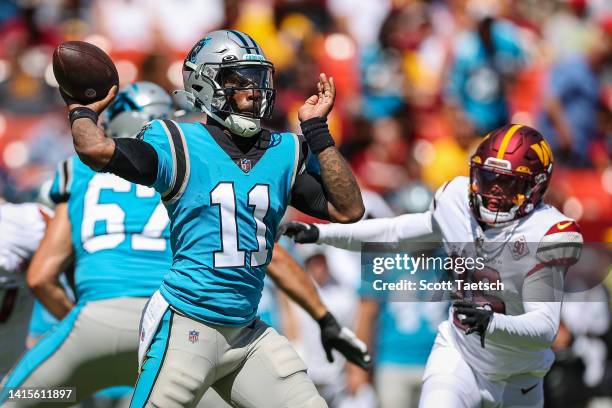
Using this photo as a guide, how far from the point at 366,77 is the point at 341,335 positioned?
6.25 metres

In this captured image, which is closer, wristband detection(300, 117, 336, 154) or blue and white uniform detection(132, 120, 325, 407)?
blue and white uniform detection(132, 120, 325, 407)

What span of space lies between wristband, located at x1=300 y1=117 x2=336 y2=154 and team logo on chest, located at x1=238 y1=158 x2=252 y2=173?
24cm

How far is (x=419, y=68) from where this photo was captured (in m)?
11.3

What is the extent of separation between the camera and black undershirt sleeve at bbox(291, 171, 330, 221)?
168 inches

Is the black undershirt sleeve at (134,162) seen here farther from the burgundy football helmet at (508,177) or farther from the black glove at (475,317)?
the burgundy football helmet at (508,177)

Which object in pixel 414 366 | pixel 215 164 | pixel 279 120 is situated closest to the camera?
pixel 215 164

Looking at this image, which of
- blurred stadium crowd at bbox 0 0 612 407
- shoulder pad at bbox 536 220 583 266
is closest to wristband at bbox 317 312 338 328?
shoulder pad at bbox 536 220 583 266

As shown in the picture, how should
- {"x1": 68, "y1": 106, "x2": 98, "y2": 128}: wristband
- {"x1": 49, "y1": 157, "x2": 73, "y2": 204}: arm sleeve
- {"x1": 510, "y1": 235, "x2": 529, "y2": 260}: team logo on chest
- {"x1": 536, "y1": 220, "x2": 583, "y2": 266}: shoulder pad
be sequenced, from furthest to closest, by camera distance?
{"x1": 49, "y1": 157, "x2": 73, "y2": 204}: arm sleeve
{"x1": 510, "y1": 235, "x2": 529, "y2": 260}: team logo on chest
{"x1": 536, "y1": 220, "x2": 583, "y2": 266}: shoulder pad
{"x1": 68, "y1": 106, "x2": 98, "y2": 128}: wristband

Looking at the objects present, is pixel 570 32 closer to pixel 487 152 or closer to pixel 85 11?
pixel 85 11

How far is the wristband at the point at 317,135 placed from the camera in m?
4.16

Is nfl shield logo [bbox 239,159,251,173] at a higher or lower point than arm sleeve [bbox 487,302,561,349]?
higher

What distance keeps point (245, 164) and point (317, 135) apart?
11.5 inches


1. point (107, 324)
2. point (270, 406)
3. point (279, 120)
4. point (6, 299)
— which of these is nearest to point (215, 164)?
point (270, 406)

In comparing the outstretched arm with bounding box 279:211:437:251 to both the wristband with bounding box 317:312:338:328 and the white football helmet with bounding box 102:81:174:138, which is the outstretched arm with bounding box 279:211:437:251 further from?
the white football helmet with bounding box 102:81:174:138
